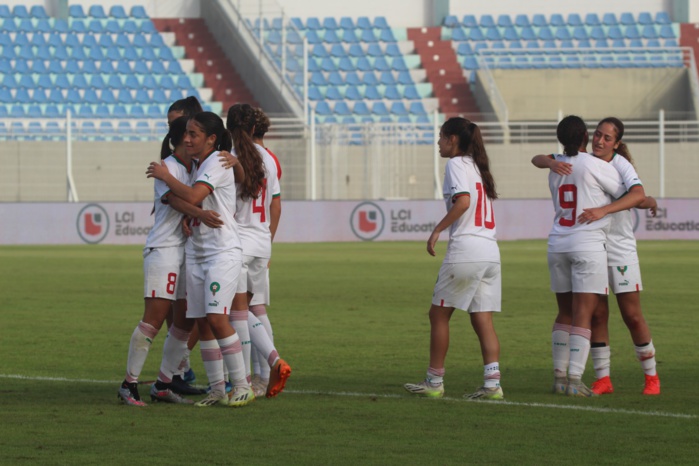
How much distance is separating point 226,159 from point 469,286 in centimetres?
169

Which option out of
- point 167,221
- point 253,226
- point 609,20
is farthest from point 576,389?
point 609,20

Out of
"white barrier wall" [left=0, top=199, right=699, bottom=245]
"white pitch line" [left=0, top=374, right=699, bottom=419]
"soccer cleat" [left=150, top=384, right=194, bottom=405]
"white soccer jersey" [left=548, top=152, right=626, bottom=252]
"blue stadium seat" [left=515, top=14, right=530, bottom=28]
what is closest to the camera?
"white pitch line" [left=0, top=374, right=699, bottom=419]

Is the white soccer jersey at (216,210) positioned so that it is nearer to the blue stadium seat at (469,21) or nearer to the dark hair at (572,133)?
the dark hair at (572,133)

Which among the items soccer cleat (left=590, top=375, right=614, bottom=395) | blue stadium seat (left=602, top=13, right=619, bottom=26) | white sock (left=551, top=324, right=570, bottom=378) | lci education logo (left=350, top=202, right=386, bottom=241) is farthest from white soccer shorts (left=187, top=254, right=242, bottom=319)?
blue stadium seat (left=602, top=13, right=619, bottom=26)

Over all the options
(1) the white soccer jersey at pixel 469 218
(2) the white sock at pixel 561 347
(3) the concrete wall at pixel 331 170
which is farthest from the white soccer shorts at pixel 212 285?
(3) the concrete wall at pixel 331 170

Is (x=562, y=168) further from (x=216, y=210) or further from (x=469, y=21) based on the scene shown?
(x=469, y=21)

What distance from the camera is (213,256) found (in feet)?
24.3

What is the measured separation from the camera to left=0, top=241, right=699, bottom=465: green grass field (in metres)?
6.20

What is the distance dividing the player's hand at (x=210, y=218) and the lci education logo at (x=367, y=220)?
22675mm

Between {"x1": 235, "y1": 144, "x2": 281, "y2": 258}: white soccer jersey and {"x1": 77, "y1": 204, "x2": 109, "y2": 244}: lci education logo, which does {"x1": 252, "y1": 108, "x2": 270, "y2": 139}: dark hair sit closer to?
{"x1": 235, "y1": 144, "x2": 281, "y2": 258}: white soccer jersey

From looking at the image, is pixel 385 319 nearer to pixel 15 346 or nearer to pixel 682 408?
pixel 15 346

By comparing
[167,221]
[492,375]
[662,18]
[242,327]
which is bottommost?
[492,375]

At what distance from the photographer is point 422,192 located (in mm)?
31297

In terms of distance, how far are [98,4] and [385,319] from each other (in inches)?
1213
